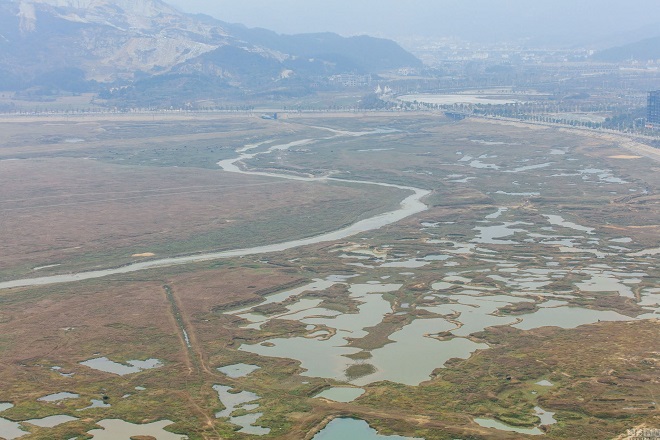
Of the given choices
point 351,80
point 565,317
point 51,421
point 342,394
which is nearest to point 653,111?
point 565,317

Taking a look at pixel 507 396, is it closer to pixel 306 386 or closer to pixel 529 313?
pixel 306 386

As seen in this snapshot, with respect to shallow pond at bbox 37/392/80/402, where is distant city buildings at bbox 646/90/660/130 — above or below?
above

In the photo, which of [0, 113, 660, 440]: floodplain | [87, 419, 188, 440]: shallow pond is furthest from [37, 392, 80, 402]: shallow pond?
[87, 419, 188, 440]: shallow pond

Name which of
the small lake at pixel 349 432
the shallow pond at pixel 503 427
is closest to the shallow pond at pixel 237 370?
the small lake at pixel 349 432

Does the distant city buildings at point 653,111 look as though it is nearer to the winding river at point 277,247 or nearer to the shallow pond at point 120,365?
the winding river at point 277,247

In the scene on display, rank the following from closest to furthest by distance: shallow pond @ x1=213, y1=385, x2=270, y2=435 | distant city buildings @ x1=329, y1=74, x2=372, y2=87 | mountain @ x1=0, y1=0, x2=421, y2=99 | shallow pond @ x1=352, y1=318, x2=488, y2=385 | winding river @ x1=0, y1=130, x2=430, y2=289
A: shallow pond @ x1=213, y1=385, x2=270, y2=435 < shallow pond @ x1=352, y1=318, x2=488, y2=385 < winding river @ x1=0, y1=130, x2=430, y2=289 < mountain @ x1=0, y1=0, x2=421, y2=99 < distant city buildings @ x1=329, y1=74, x2=372, y2=87

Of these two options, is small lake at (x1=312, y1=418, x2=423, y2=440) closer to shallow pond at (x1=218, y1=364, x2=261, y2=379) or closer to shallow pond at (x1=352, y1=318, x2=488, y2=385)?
shallow pond at (x1=352, y1=318, x2=488, y2=385)

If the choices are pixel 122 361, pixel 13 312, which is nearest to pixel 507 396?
pixel 122 361
